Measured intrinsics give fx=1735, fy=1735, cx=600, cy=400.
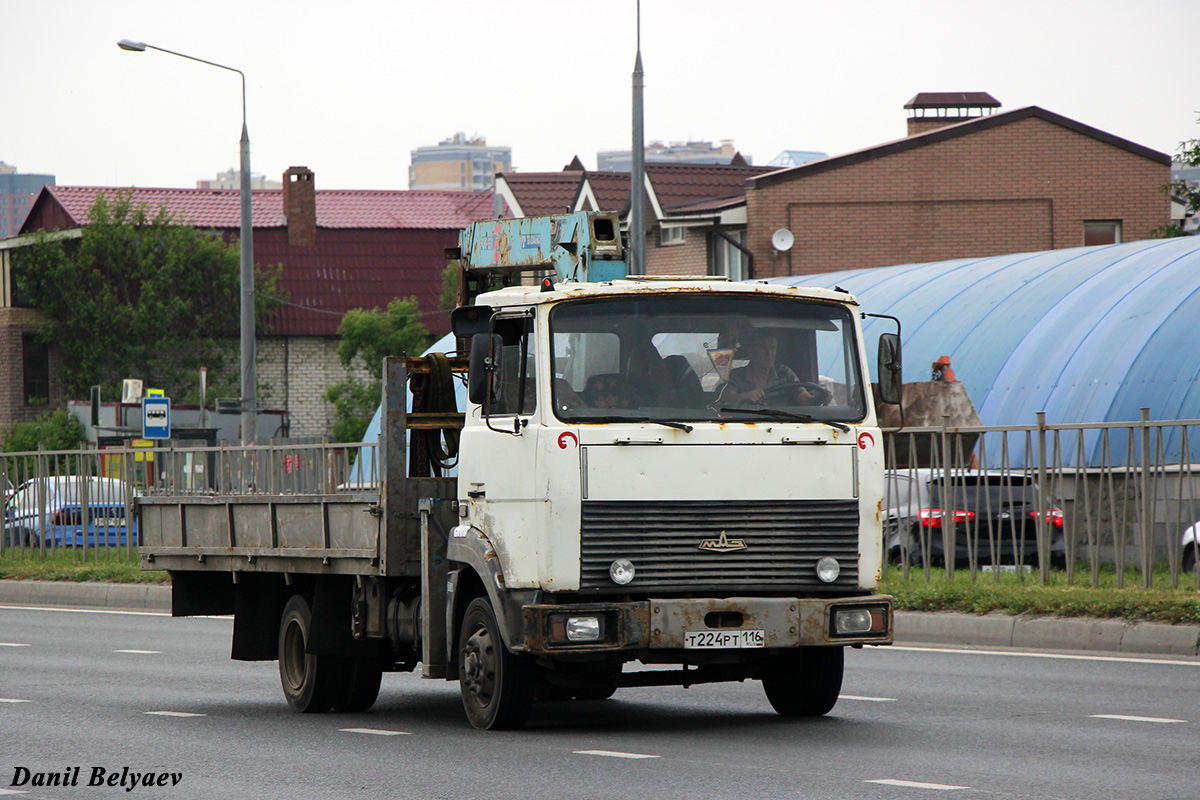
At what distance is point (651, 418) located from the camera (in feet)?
29.9

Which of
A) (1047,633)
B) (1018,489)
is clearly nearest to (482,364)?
(1047,633)

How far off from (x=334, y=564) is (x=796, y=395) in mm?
3315

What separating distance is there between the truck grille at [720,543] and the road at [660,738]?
854mm

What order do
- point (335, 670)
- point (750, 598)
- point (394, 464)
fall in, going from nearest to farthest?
point (750, 598) → point (394, 464) → point (335, 670)

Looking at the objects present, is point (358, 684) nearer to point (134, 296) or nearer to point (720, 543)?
point (720, 543)

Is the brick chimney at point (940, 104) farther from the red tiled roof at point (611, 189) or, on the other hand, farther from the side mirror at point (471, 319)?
the side mirror at point (471, 319)

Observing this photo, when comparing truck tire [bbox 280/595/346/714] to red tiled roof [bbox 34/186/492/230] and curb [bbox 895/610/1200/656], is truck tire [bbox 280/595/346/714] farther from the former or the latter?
red tiled roof [bbox 34/186/492/230]

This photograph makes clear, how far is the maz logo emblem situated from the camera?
911 cm

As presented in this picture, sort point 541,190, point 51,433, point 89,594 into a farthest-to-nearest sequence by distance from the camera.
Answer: point 51,433 → point 541,190 → point 89,594

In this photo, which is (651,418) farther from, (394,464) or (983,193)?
(983,193)

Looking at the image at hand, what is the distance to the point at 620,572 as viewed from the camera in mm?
8984

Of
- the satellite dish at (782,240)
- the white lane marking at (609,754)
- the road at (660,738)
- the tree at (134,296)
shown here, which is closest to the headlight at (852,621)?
the road at (660,738)

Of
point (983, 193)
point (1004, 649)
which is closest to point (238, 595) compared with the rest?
point (1004, 649)

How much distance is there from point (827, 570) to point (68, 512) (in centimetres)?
1899
